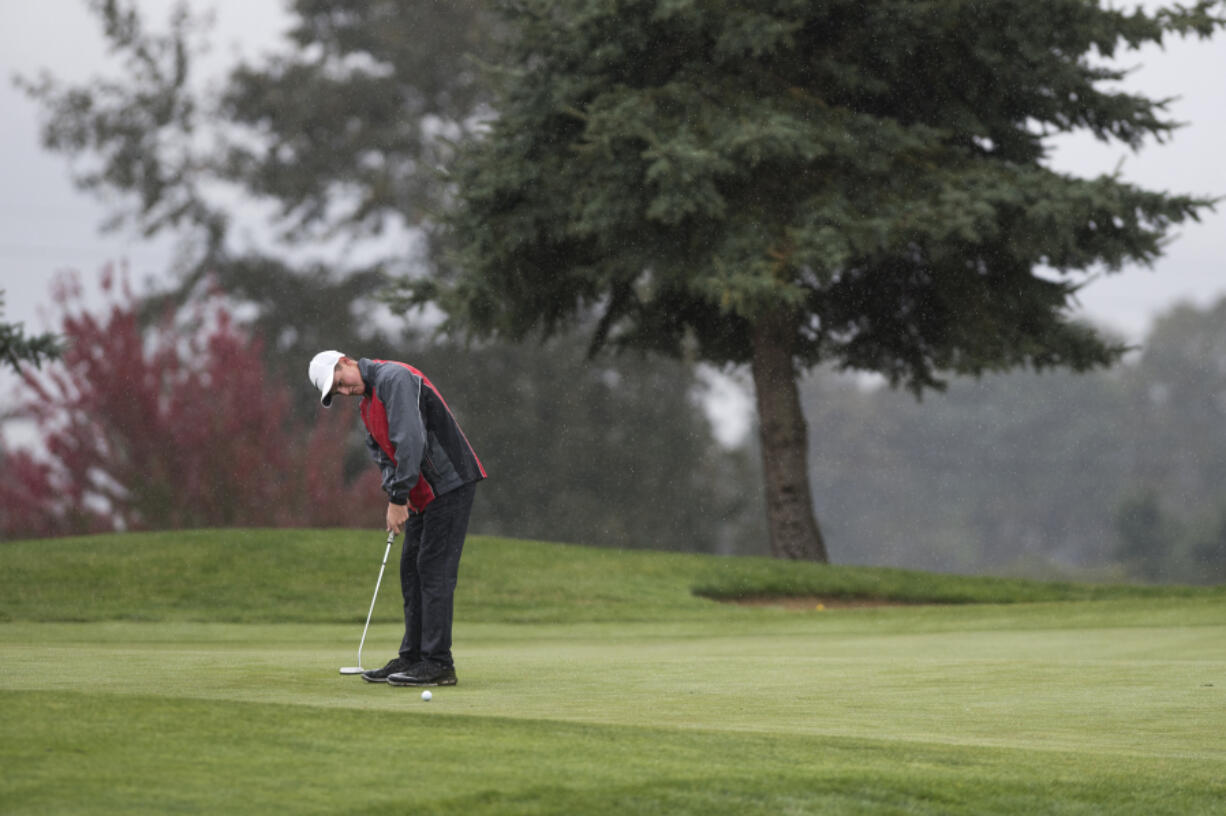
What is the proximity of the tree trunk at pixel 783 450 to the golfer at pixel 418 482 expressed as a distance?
56.0 feet

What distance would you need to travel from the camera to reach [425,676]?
766 cm

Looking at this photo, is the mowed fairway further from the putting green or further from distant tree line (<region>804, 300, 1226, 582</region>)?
A: distant tree line (<region>804, 300, 1226, 582</region>)

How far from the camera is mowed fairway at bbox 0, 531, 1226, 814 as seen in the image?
4543mm

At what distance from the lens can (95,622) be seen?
15.1 meters

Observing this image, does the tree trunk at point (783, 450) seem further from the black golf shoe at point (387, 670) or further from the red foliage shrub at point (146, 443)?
the black golf shoe at point (387, 670)

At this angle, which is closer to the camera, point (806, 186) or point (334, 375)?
point (334, 375)

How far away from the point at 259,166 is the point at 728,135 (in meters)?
26.7

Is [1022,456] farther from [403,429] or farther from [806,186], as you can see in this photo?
[403,429]

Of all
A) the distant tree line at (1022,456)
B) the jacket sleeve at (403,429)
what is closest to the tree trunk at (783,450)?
the jacket sleeve at (403,429)

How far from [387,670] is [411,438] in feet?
4.12

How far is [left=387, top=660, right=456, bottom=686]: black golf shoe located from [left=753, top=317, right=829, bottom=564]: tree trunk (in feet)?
56.8

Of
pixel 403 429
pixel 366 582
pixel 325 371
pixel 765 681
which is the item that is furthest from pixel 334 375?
pixel 366 582

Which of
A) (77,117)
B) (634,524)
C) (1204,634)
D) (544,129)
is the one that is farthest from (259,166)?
(1204,634)

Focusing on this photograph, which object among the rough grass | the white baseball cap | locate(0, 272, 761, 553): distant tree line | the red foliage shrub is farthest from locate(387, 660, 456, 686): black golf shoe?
the red foliage shrub
